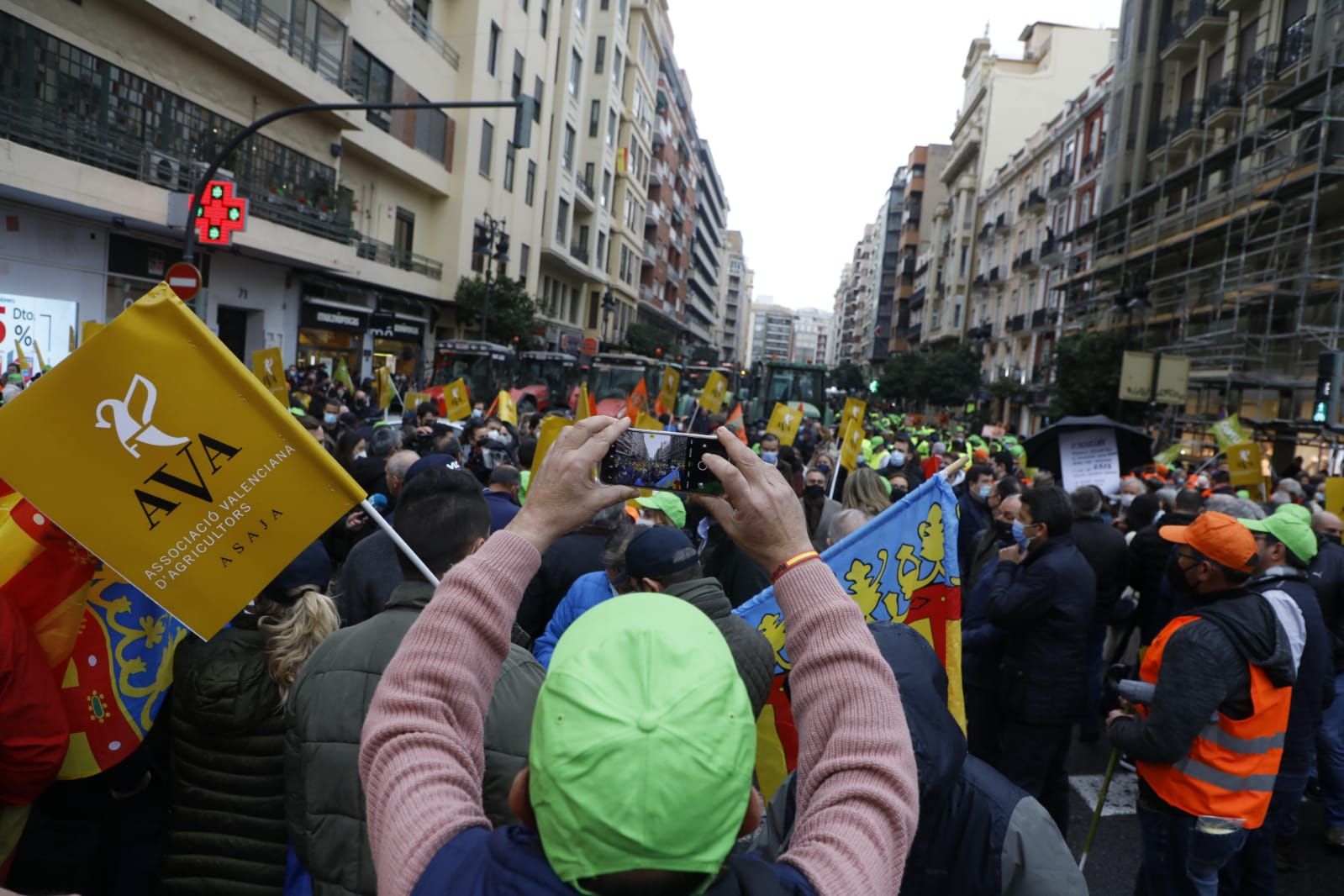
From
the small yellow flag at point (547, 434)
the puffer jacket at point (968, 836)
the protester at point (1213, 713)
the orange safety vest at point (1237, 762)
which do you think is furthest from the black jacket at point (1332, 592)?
the small yellow flag at point (547, 434)

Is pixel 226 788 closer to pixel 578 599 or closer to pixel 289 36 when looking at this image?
pixel 578 599

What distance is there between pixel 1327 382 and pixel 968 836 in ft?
50.1

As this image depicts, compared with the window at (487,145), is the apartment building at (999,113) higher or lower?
higher

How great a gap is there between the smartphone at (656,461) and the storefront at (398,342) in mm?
27122

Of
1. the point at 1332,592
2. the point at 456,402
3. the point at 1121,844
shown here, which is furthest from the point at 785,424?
the point at 1121,844

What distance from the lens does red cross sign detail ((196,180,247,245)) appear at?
11.8 meters

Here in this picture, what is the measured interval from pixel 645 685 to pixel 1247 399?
29011 millimetres

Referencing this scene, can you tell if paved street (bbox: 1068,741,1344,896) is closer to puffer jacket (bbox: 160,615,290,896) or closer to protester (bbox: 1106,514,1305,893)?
protester (bbox: 1106,514,1305,893)

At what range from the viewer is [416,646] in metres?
1.48

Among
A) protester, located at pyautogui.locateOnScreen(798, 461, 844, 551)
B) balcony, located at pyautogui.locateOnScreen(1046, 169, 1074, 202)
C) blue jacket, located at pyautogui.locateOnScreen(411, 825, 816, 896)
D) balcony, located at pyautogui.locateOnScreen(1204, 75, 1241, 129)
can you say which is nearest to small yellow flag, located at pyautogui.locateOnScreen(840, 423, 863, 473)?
protester, located at pyautogui.locateOnScreen(798, 461, 844, 551)

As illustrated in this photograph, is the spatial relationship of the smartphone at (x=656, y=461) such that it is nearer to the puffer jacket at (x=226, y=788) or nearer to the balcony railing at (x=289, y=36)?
the puffer jacket at (x=226, y=788)

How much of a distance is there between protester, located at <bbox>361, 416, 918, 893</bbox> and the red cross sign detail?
38.8 feet

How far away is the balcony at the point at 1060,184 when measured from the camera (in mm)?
45656

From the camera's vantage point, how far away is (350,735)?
2334mm
